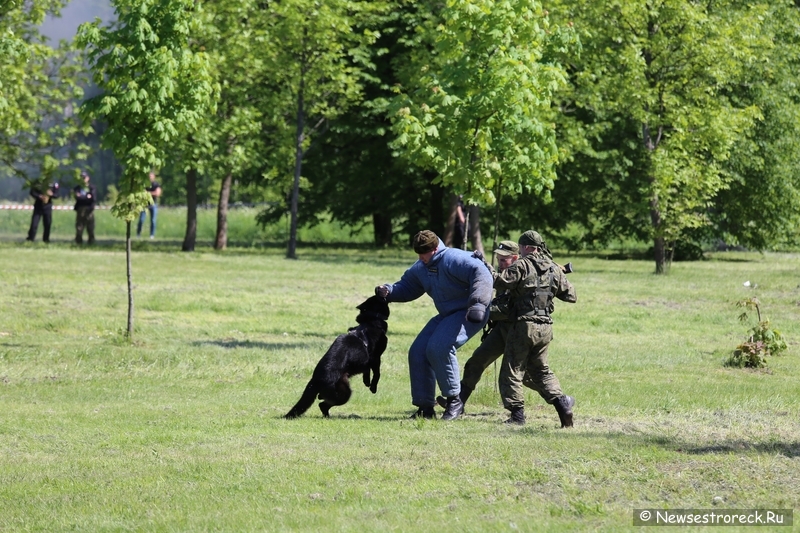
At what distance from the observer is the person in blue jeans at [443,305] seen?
10.2m

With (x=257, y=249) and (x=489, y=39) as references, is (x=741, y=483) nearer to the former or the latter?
(x=489, y=39)

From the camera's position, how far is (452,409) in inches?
421

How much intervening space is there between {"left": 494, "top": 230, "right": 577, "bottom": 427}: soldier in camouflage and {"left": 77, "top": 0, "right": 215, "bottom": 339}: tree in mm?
7042

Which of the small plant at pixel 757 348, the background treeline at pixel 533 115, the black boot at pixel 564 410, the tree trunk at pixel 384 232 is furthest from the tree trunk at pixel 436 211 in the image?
the black boot at pixel 564 410

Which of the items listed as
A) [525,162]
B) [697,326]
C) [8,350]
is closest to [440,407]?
[525,162]

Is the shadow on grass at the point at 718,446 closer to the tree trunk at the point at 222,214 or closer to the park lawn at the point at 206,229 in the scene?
the tree trunk at the point at 222,214

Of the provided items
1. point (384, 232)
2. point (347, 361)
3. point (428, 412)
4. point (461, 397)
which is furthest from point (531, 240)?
point (384, 232)

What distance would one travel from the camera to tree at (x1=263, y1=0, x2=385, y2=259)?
107 ft

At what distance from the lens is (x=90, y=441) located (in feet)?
32.5

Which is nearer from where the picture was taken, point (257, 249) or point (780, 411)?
point (780, 411)

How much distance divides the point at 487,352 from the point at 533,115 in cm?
1100

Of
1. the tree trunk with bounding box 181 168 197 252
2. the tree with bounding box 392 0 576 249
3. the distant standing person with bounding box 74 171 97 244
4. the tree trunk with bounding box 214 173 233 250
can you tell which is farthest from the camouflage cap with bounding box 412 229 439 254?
the tree trunk with bounding box 214 173 233 250

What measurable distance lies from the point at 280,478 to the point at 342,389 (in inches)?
96.9

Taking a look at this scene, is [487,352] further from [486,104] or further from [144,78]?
[144,78]
